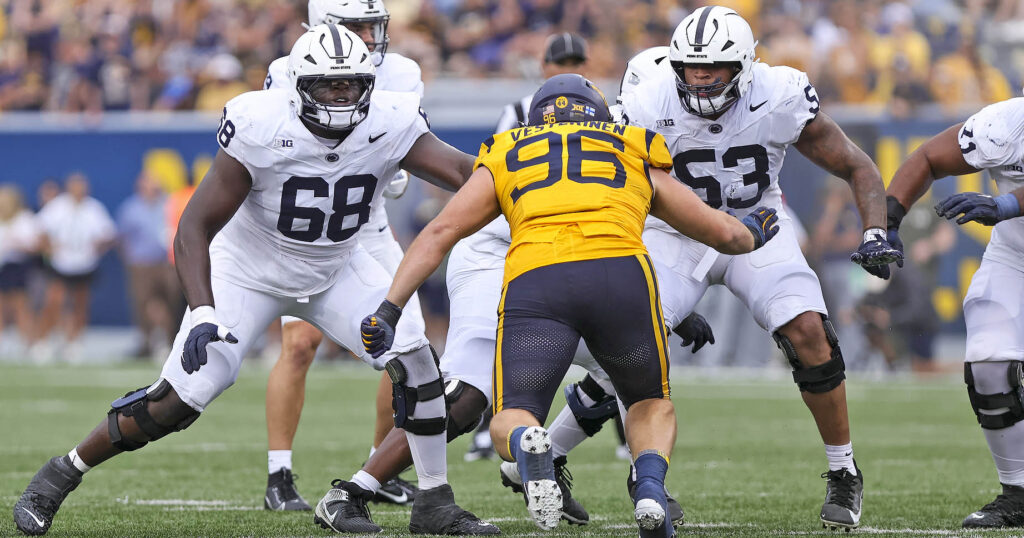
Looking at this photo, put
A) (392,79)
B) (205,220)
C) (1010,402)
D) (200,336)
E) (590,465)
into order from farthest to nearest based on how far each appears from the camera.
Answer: (590,465)
(392,79)
(1010,402)
(205,220)
(200,336)

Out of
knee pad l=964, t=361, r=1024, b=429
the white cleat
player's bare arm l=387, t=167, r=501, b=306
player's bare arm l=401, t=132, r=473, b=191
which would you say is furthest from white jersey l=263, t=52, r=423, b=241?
knee pad l=964, t=361, r=1024, b=429

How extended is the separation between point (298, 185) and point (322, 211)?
149 millimetres

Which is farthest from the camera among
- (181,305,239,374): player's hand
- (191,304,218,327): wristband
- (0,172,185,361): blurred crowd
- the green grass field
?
(0,172,185,361): blurred crowd

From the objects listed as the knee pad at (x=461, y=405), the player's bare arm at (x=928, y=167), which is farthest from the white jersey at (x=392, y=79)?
the player's bare arm at (x=928, y=167)

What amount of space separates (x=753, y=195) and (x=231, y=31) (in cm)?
1325

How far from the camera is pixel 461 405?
5820 mm

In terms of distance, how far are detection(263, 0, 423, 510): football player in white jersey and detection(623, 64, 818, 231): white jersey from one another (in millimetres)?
1350

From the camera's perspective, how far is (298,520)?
19.6 ft

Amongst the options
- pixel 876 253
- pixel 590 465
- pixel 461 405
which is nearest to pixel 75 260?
pixel 590 465

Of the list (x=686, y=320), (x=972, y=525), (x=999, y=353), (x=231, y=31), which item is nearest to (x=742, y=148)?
(x=686, y=320)

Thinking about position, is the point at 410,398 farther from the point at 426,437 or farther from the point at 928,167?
the point at 928,167

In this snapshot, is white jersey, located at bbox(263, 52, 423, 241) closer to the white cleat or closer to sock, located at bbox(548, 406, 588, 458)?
sock, located at bbox(548, 406, 588, 458)

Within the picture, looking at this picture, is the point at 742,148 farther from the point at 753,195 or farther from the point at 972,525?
the point at 972,525

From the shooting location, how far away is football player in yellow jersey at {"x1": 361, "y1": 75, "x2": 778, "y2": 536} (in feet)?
15.7
